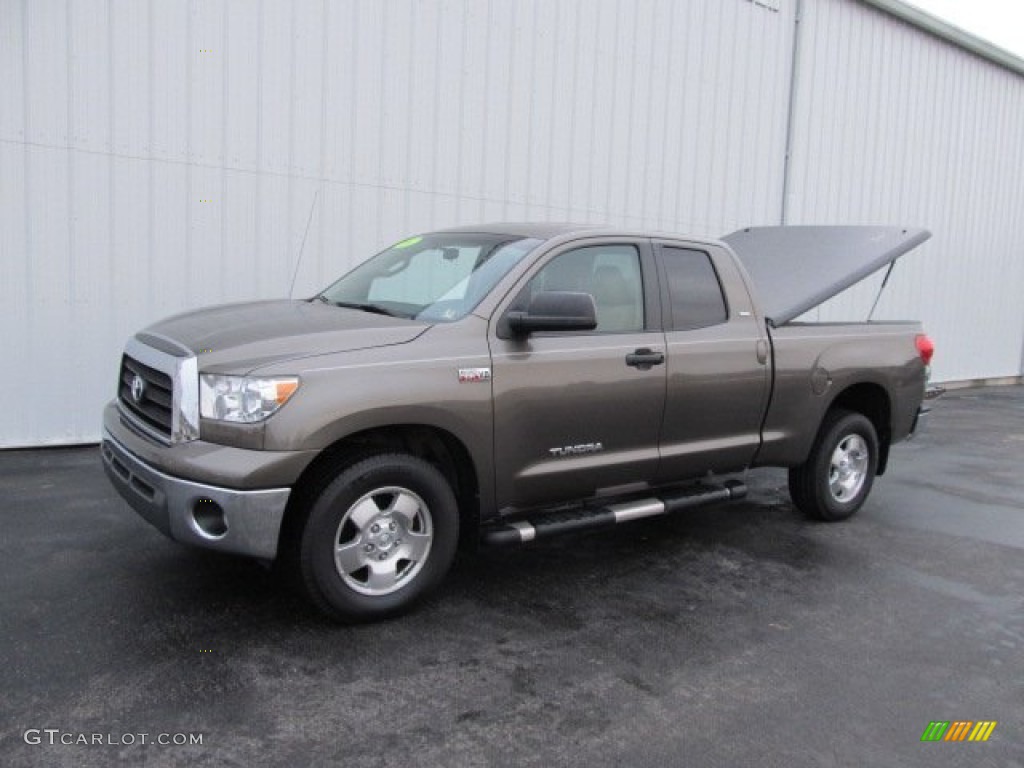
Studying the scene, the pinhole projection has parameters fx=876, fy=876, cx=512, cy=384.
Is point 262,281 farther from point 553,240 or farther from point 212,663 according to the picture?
point 212,663

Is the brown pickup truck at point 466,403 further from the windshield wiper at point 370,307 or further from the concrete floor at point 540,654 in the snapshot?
the concrete floor at point 540,654

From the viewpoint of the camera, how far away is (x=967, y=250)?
51.0ft

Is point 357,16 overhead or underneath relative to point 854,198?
overhead

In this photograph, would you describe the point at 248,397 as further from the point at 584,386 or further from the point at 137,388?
the point at 584,386

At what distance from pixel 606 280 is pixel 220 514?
2335 millimetres

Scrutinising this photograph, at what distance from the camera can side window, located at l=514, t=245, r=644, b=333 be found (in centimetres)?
451

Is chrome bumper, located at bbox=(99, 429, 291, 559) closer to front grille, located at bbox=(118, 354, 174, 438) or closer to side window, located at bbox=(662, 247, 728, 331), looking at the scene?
front grille, located at bbox=(118, 354, 174, 438)

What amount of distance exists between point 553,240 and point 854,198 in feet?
34.0

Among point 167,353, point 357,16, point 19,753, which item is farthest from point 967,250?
point 19,753

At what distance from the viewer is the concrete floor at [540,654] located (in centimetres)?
302

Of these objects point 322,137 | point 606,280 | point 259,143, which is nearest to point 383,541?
point 606,280

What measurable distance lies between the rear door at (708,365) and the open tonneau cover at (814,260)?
0.42 metres

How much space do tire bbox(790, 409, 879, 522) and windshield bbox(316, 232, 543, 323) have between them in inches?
102

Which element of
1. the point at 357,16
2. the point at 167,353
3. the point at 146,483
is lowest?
the point at 146,483
